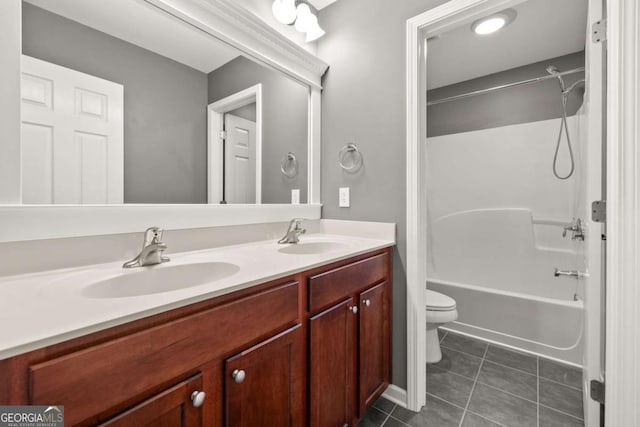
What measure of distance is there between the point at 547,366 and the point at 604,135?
1.54m

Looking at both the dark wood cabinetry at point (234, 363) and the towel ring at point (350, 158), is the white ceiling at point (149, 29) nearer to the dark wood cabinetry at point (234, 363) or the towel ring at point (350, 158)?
the towel ring at point (350, 158)

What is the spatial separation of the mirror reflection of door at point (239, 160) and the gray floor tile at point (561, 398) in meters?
1.94

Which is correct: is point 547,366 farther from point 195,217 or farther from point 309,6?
point 309,6

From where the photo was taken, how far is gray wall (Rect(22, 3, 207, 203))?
0.90 meters

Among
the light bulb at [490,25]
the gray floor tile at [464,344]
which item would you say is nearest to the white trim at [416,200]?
the light bulb at [490,25]

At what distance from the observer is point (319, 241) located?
1.54 metres

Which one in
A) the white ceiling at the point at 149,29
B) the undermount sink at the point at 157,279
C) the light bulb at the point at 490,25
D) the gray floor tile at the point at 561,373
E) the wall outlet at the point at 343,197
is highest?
the light bulb at the point at 490,25

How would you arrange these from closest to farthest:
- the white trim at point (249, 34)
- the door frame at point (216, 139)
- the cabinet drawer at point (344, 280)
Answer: the cabinet drawer at point (344, 280) → the white trim at point (249, 34) → the door frame at point (216, 139)

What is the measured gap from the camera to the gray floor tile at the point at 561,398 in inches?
55.6

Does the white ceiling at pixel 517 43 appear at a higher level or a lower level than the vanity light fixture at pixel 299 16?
higher

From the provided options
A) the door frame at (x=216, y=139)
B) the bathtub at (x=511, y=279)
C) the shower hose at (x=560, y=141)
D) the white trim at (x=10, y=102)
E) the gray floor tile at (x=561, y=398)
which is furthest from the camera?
the shower hose at (x=560, y=141)

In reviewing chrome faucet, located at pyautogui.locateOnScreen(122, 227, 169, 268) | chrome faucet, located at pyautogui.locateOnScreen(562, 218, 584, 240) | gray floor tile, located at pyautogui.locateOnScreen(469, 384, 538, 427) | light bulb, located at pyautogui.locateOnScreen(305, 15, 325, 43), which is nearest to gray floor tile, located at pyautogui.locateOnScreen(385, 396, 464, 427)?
gray floor tile, located at pyautogui.locateOnScreen(469, 384, 538, 427)

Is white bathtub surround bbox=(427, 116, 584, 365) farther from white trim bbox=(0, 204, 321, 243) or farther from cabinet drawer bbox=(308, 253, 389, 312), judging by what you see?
white trim bbox=(0, 204, 321, 243)

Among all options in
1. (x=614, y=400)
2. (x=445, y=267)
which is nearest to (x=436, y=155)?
(x=445, y=267)
